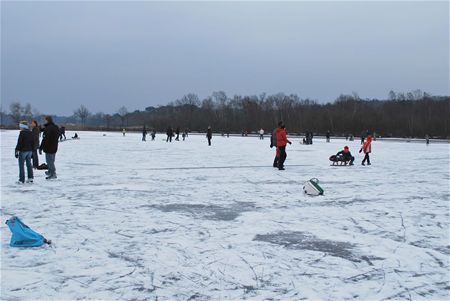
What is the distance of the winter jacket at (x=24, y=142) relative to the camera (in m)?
10.7

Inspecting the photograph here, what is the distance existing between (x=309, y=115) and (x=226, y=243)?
307ft

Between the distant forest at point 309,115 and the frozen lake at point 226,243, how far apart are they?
64.0 metres

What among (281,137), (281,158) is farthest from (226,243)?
(281,158)

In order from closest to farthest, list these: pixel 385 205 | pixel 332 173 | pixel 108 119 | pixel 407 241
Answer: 1. pixel 407 241
2. pixel 385 205
3. pixel 332 173
4. pixel 108 119

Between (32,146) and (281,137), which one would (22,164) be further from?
(281,137)

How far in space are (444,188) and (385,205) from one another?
349cm

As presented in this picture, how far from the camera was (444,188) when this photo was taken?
10859mm

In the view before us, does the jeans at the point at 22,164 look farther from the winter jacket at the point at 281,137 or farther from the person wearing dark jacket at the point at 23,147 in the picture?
the winter jacket at the point at 281,137

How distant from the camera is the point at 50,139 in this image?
11.7m

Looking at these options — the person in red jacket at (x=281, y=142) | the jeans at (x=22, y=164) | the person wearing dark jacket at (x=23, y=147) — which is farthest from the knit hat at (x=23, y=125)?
the person in red jacket at (x=281, y=142)

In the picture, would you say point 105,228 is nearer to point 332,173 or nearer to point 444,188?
point 444,188

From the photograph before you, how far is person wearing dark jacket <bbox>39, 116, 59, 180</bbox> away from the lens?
11.6 metres

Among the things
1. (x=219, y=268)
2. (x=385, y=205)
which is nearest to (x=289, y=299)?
(x=219, y=268)

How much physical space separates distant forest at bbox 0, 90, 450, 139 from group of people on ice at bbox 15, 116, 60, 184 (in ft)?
208
